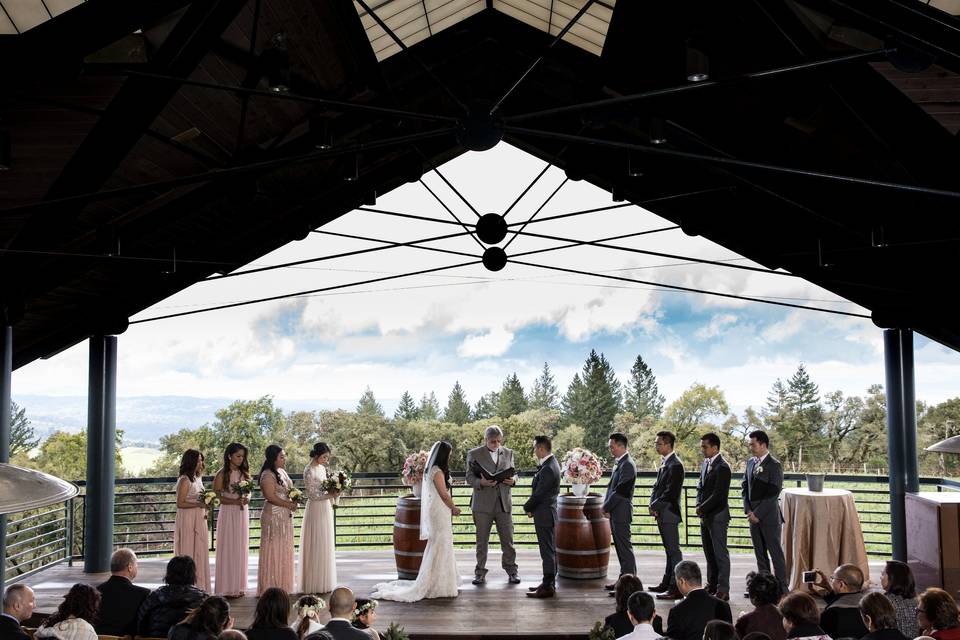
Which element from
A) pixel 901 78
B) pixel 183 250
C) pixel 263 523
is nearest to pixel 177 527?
pixel 263 523

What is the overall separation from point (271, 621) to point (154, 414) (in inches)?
1925

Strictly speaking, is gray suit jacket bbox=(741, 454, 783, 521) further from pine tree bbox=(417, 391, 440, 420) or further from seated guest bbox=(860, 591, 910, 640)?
pine tree bbox=(417, 391, 440, 420)

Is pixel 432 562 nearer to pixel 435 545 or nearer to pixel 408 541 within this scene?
pixel 435 545

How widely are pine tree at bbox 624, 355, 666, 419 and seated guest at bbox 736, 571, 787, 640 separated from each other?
126ft

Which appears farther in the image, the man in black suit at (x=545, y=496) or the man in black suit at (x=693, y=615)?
the man in black suit at (x=545, y=496)

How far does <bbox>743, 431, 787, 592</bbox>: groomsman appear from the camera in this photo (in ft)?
27.0

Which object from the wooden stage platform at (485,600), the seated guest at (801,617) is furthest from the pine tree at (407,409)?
the seated guest at (801,617)

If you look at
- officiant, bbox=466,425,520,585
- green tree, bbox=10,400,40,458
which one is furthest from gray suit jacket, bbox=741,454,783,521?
green tree, bbox=10,400,40,458

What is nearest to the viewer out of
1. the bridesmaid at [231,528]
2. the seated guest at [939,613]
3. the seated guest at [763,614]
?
the seated guest at [939,613]

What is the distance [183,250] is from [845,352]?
1683 inches

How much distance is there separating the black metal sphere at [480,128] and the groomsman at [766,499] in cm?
475

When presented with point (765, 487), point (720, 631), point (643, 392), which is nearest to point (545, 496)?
point (765, 487)

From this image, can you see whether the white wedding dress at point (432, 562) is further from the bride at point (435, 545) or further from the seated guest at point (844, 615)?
the seated guest at point (844, 615)

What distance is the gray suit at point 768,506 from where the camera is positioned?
823 cm
